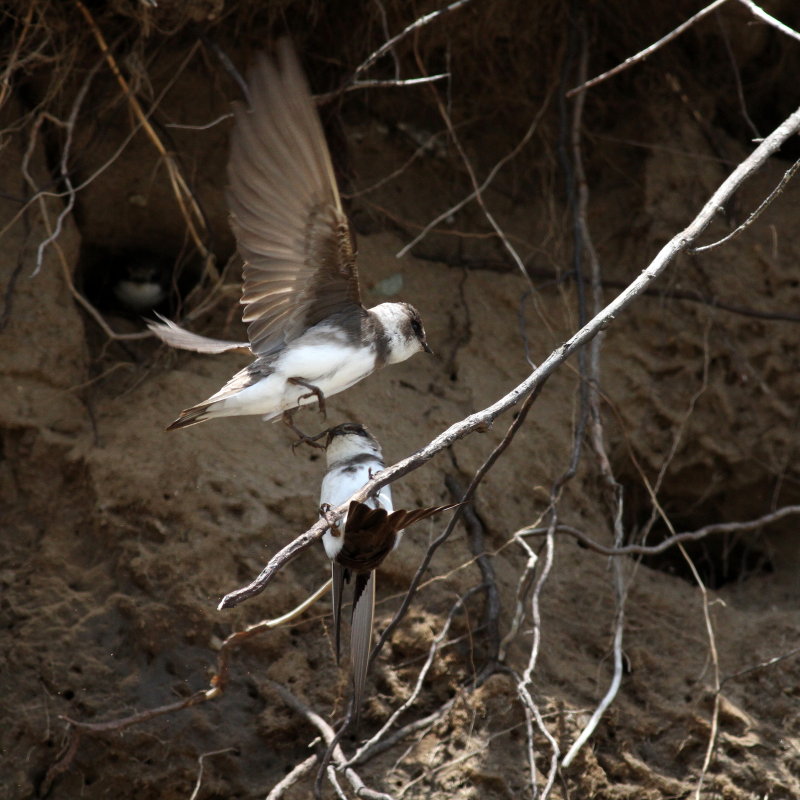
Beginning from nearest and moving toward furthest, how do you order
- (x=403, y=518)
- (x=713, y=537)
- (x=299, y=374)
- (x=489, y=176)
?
(x=403, y=518) → (x=299, y=374) → (x=489, y=176) → (x=713, y=537)

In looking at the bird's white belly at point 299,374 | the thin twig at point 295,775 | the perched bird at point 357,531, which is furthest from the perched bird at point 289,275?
the thin twig at point 295,775

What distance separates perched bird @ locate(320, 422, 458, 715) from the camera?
1.93 meters

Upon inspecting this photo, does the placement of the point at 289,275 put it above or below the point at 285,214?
below

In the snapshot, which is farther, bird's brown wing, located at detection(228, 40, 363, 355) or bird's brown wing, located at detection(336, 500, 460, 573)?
bird's brown wing, located at detection(228, 40, 363, 355)

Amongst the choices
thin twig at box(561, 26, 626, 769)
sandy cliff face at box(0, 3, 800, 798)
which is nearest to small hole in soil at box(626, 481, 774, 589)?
sandy cliff face at box(0, 3, 800, 798)

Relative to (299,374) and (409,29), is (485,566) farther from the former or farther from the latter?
(409,29)

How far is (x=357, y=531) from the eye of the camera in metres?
1.96

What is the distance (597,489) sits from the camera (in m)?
3.01

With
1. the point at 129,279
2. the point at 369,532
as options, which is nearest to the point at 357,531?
the point at 369,532

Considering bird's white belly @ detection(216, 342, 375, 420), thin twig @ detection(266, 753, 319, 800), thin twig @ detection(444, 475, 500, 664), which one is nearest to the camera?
bird's white belly @ detection(216, 342, 375, 420)

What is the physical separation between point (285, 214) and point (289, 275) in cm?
13

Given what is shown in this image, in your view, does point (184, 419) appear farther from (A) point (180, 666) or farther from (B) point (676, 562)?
(B) point (676, 562)

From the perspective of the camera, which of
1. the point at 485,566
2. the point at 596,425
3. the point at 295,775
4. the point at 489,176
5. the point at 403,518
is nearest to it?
the point at 403,518

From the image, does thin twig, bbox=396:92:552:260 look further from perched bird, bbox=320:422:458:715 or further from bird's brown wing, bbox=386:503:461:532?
bird's brown wing, bbox=386:503:461:532
